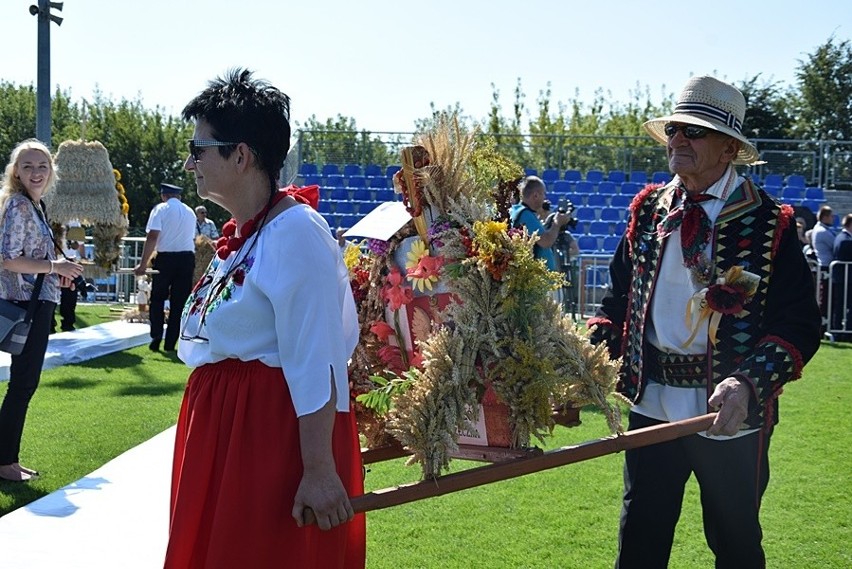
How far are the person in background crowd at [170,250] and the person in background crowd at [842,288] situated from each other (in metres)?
9.41

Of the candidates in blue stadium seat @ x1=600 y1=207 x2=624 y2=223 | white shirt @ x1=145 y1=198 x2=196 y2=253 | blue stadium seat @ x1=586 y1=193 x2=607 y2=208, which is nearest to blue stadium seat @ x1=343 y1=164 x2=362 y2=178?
blue stadium seat @ x1=586 y1=193 x2=607 y2=208

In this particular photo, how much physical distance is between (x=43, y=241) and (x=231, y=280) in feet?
12.3

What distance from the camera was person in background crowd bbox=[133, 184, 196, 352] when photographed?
12.6 m

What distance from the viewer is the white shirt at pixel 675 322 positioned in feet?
11.9

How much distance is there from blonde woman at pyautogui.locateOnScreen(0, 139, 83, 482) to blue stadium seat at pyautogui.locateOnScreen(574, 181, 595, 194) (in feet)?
65.0

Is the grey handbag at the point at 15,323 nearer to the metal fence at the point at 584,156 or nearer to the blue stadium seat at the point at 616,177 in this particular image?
the metal fence at the point at 584,156

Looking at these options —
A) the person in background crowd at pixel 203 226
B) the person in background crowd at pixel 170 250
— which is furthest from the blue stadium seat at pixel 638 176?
the person in background crowd at pixel 170 250

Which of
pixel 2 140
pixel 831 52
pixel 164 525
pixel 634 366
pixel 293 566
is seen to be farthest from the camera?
pixel 2 140

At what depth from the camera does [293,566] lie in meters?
2.81

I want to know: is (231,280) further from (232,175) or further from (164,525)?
(164,525)

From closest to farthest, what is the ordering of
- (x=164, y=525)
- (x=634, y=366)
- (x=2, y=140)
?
(x=634, y=366) → (x=164, y=525) → (x=2, y=140)

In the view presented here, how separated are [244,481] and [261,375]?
0.94 feet

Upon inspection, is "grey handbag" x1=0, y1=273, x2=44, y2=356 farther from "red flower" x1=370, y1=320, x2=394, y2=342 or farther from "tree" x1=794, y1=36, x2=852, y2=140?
"tree" x1=794, y1=36, x2=852, y2=140

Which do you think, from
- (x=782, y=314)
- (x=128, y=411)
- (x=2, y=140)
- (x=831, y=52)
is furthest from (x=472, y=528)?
(x=2, y=140)
